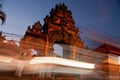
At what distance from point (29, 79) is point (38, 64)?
2383 millimetres

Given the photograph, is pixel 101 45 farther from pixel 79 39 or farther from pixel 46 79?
pixel 46 79

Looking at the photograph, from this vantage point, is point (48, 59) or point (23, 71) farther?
point (48, 59)

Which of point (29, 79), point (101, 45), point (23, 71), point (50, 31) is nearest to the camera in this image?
point (29, 79)

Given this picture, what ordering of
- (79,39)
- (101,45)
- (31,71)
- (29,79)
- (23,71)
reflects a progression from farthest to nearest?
(101,45)
(79,39)
(31,71)
(23,71)
(29,79)

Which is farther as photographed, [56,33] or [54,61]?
[56,33]

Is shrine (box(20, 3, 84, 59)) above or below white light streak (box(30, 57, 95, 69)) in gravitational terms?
above

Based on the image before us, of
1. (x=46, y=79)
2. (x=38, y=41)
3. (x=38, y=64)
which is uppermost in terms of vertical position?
(x=38, y=41)

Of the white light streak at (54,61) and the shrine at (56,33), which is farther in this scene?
the shrine at (56,33)

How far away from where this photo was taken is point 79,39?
22.6m

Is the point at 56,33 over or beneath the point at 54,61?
over

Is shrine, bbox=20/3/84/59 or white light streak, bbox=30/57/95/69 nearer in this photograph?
white light streak, bbox=30/57/95/69

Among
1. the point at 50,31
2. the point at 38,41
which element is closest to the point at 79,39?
the point at 50,31

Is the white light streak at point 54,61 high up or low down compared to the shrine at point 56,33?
down

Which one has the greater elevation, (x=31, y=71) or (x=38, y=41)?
(x=38, y=41)
